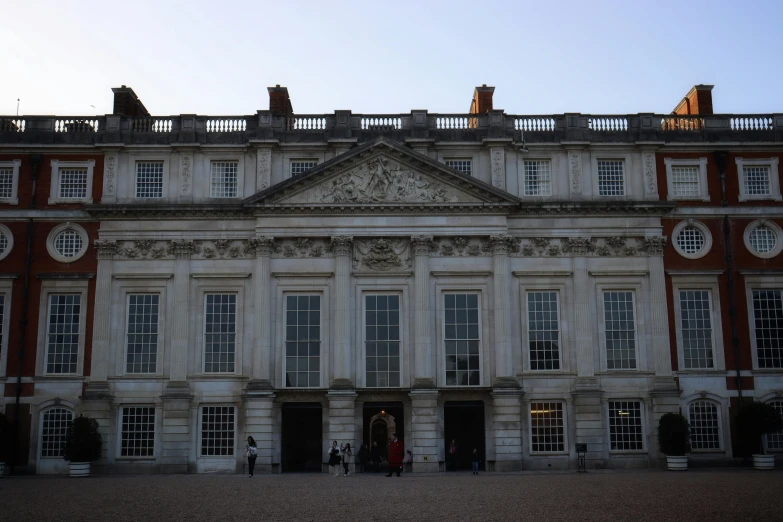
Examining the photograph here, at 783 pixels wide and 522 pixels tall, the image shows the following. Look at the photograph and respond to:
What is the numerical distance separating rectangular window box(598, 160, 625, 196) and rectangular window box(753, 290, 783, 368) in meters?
7.29

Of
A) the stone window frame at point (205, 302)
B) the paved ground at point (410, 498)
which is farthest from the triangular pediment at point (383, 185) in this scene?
the paved ground at point (410, 498)

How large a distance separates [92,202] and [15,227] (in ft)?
11.2

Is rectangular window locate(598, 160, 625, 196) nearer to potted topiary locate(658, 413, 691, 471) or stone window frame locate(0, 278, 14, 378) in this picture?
potted topiary locate(658, 413, 691, 471)

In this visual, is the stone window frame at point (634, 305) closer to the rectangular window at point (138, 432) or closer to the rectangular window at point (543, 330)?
the rectangular window at point (543, 330)

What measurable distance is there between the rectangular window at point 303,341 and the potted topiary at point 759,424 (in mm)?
17294

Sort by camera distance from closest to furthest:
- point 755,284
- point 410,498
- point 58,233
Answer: point 410,498
point 755,284
point 58,233

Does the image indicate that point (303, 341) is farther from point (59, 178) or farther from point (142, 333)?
point (59, 178)

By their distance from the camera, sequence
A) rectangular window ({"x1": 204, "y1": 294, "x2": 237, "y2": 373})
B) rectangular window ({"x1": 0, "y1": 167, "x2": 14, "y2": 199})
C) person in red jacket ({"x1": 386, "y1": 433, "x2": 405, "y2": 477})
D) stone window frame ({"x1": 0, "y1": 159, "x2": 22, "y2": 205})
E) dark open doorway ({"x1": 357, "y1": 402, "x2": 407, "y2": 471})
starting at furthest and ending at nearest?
rectangular window ({"x1": 0, "y1": 167, "x2": 14, "y2": 199}) < stone window frame ({"x1": 0, "y1": 159, "x2": 22, "y2": 205}) < rectangular window ({"x1": 204, "y1": 294, "x2": 237, "y2": 373}) < dark open doorway ({"x1": 357, "y1": 402, "x2": 407, "y2": 471}) < person in red jacket ({"x1": 386, "y1": 433, "x2": 405, "y2": 477})

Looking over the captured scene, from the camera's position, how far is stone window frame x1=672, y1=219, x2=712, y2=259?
1512 inches

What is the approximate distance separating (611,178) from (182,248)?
19021 millimetres

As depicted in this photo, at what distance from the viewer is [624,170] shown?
129ft

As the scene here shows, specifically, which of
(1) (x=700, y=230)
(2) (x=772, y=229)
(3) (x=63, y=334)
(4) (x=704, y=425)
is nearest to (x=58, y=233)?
(3) (x=63, y=334)

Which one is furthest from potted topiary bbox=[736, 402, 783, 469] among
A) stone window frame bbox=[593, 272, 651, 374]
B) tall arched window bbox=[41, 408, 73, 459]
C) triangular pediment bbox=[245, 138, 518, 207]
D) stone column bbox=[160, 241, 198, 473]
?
tall arched window bbox=[41, 408, 73, 459]

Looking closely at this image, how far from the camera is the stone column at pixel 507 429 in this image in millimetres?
36156
